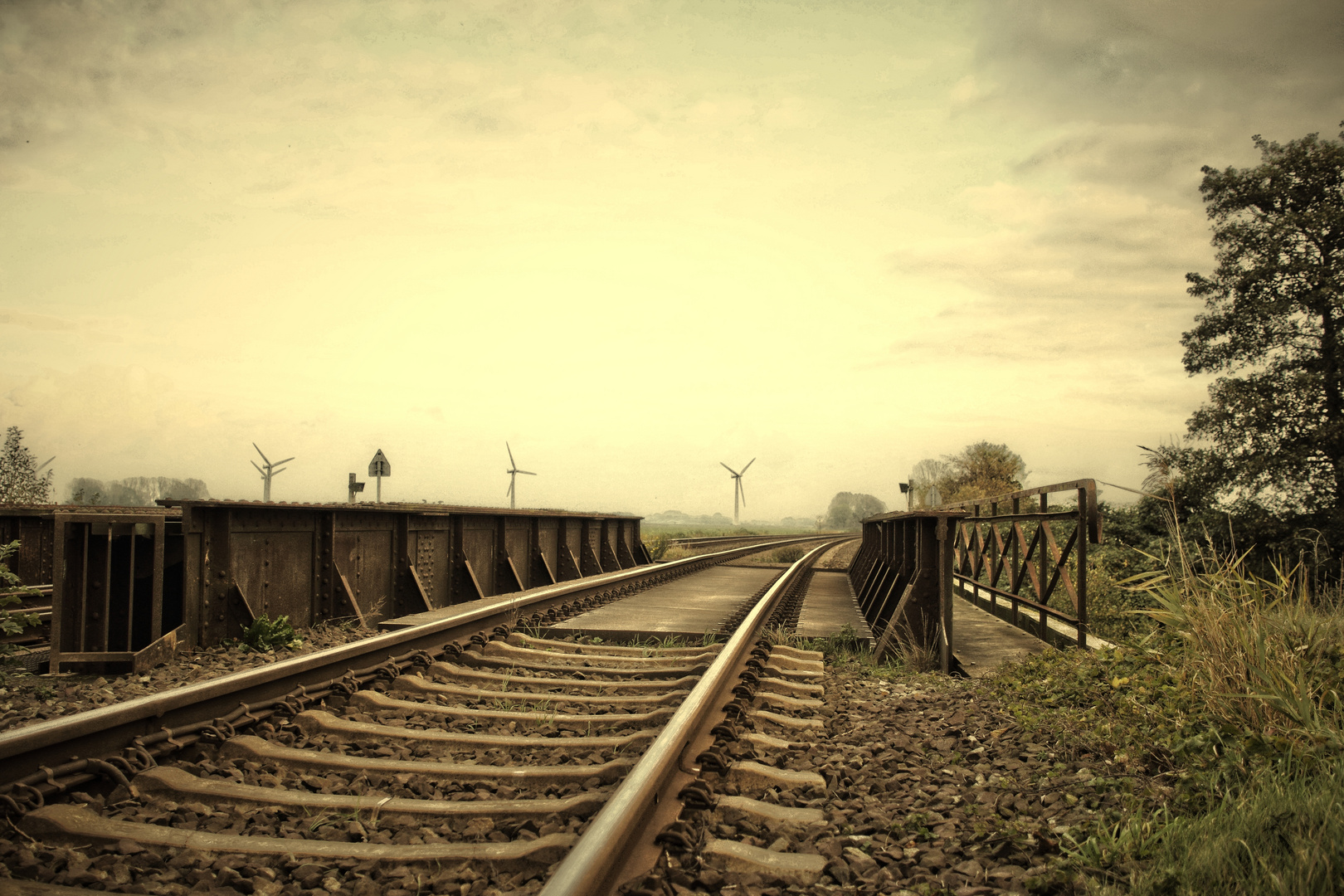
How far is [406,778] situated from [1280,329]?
90.4ft

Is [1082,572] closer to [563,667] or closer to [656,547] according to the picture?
[563,667]

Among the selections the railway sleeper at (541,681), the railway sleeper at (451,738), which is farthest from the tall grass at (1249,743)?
the railway sleeper at (541,681)

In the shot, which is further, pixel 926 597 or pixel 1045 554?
pixel 1045 554

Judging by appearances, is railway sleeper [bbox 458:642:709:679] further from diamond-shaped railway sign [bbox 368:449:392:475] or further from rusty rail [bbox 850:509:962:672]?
diamond-shaped railway sign [bbox 368:449:392:475]

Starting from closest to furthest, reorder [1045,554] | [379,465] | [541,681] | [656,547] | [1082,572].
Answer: [541,681] → [1082,572] → [1045,554] → [379,465] → [656,547]

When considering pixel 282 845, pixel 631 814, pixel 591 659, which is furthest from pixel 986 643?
pixel 282 845

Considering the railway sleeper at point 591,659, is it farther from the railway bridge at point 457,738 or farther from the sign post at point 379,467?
the sign post at point 379,467

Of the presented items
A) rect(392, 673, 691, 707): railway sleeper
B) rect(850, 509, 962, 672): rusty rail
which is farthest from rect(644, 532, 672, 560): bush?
rect(392, 673, 691, 707): railway sleeper

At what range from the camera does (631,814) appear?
2316mm

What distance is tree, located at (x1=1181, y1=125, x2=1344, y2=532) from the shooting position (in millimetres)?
21281

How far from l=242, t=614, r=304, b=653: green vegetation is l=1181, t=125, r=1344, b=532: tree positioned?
2400 cm

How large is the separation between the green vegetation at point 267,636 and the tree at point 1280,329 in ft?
78.7

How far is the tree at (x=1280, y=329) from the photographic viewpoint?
2128cm

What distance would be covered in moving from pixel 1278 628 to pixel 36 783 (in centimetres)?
550
